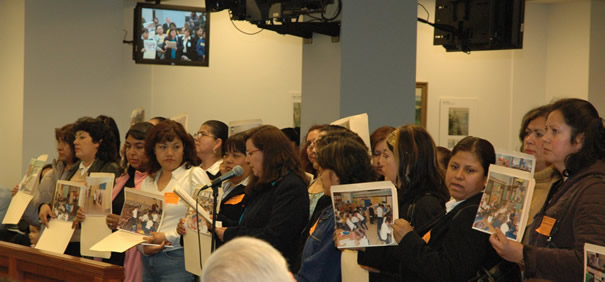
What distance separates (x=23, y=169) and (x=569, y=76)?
20.9 feet

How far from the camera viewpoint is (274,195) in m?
3.92

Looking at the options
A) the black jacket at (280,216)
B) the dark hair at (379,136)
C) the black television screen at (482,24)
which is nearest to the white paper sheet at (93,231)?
the black jacket at (280,216)

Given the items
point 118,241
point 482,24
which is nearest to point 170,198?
point 118,241

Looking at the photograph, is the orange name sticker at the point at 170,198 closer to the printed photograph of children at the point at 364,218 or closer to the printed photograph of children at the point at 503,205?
the printed photograph of children at the point at 364,218

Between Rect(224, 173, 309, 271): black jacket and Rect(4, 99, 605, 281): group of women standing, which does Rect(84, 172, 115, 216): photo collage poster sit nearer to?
Rect(4, 99, 605, 281): group of women standing

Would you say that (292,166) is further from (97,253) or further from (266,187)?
(97,253)

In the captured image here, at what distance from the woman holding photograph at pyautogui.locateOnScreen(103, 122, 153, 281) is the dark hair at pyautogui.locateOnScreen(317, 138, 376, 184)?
1.62 meters

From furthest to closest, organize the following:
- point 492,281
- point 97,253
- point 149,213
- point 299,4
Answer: point 299,4 → point 97,253 → point 149,213 → point 492,281

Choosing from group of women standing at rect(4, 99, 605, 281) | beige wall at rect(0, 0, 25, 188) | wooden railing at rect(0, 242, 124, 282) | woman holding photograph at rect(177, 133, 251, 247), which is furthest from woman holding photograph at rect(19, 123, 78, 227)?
beige wall at rect(0, 0, 25, 188)

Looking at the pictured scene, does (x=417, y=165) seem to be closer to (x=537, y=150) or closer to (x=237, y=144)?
(x=537, y=150)

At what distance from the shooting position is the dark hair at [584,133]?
2.78 metres

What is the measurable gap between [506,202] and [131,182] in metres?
2.91

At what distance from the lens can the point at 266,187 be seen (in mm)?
3986

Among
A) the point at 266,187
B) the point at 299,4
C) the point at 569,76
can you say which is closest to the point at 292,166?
the point at 266,187
